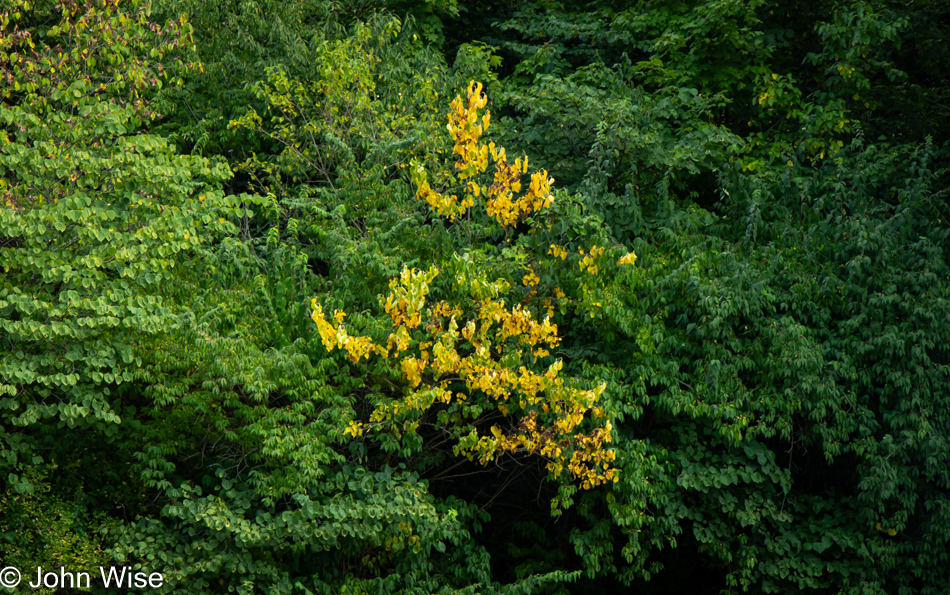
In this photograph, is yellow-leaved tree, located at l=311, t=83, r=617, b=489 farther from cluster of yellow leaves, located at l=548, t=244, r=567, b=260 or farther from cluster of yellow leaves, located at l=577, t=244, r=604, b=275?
cluster of yellow leaves, located at l=577, t=244, r=604, b=275

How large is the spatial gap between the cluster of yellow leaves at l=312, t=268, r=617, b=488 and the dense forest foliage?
0.12ft

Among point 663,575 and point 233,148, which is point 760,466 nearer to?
point 663,575

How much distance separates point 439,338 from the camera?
23.1ft

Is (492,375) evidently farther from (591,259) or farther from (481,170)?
(481,170)

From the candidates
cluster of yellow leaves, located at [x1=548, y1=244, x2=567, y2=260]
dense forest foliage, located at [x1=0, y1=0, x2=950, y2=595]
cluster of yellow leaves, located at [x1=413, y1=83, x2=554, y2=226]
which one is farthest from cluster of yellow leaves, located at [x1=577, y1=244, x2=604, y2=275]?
cluster of yellow leaves, located at [x1=413, y1=83, x2=554, y2=226]

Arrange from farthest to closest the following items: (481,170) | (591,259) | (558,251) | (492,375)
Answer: (558,251) < (591,259) < (481,170) < (492,375)

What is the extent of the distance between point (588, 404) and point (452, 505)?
171 centimetres

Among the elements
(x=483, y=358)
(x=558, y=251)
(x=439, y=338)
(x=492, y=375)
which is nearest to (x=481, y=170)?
(x=558, y=251)

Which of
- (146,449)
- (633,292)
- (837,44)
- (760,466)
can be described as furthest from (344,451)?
(837,44)

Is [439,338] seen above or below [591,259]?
below

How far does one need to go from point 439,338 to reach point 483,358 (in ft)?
1.13

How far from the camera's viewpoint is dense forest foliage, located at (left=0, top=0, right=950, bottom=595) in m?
6.98

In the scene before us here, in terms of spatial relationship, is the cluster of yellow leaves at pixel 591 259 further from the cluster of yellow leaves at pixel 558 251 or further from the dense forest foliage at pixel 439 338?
the cluster of yellow leaves at pixel 558 251

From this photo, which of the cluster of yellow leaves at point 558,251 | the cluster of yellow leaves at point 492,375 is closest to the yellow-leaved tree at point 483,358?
the cluster of yellow leaves at point 492,375
